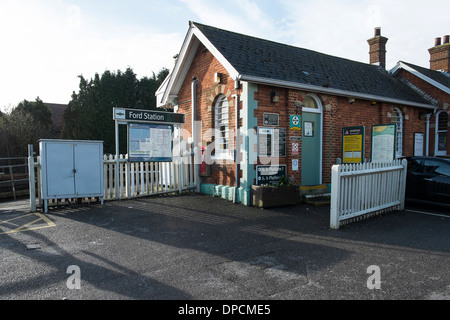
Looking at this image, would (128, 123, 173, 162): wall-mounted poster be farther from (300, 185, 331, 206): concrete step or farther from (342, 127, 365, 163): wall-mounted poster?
(342, 127, 365, 163): wall-mounted poster

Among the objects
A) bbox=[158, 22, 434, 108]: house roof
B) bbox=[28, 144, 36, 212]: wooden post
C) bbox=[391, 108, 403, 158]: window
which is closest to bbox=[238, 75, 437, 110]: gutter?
bbox=[158, 22, 434, 108]: house roof

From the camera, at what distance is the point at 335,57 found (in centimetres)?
1362

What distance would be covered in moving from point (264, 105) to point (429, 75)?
35.6 feet

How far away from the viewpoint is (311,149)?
10164 millimetres

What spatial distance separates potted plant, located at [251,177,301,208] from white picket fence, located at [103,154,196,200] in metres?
3.10

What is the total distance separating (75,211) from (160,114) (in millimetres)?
3885

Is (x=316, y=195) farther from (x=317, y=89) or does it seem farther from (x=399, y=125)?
Result: (x=399, y=125)

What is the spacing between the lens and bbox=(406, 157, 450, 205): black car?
27.1ft

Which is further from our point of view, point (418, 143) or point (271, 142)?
point (418, 143)

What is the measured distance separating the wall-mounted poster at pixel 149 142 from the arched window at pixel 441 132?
12.8 meters

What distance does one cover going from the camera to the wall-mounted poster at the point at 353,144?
8914 mm

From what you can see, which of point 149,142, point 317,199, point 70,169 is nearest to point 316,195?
point 317,199

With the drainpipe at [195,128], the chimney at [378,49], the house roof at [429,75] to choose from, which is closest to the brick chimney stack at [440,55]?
the house roof at [429,75]
